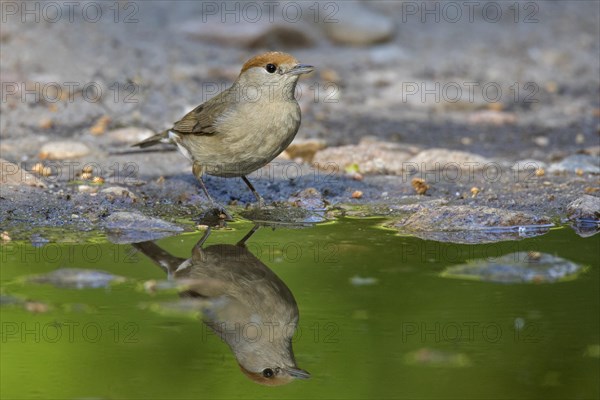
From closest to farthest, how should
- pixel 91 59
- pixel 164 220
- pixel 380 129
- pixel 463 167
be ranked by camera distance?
pixel 164 220
pixel 463 167
pixel 380 129
pixel 91 59

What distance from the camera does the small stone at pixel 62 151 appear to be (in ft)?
25.0

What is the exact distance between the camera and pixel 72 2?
11.1m

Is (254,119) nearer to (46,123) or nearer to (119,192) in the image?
(119,192)

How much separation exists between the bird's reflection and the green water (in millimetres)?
57

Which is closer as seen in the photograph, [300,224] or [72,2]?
[300,224]

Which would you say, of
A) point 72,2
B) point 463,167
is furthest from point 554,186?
point 72,2

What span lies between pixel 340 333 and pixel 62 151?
13.5 feet

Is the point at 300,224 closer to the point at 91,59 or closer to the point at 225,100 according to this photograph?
the point at 225,100

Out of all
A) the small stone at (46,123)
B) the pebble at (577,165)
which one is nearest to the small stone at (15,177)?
the small stone at (46,123)

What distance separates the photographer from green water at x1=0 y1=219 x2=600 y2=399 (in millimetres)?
3631

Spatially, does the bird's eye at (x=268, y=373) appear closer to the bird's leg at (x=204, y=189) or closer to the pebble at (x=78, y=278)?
the pebble at (x=78, y=278)

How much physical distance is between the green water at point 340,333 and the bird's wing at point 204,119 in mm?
1155

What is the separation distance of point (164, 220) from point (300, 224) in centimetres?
82

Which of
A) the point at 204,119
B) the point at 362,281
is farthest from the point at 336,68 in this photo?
the point at 362,281
